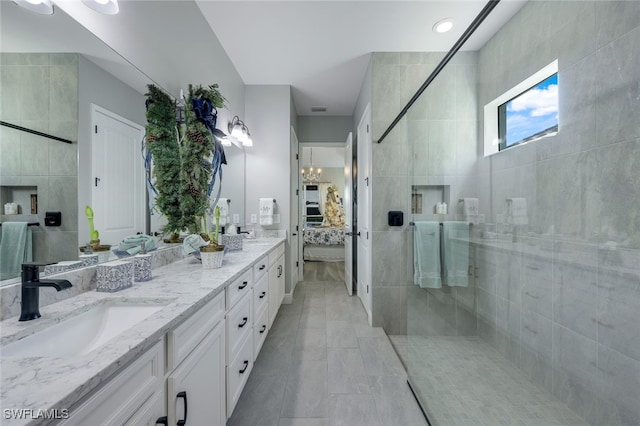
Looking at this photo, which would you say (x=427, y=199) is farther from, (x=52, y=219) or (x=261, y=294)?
(x=52, y=219)

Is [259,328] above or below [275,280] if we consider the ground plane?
below

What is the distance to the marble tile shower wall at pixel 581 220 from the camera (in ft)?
3.05

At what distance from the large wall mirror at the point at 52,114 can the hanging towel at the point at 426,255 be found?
2.08 metres

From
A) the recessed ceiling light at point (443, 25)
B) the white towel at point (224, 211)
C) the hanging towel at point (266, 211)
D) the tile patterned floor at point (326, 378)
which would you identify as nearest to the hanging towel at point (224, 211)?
the white towel at point (224, 211)

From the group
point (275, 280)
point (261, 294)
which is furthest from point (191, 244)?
point (275, 280)

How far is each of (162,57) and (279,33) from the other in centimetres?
118

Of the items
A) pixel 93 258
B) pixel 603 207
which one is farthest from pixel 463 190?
pixel 93 258

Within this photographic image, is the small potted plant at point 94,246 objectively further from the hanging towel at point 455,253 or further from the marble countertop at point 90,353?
the hanging towel at point 455,253

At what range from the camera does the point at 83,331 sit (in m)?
0.86

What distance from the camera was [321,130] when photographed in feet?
14.3

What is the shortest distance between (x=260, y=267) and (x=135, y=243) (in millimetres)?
870

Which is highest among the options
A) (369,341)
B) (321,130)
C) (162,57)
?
(321,130)

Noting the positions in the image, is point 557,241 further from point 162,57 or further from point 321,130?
point 321,130

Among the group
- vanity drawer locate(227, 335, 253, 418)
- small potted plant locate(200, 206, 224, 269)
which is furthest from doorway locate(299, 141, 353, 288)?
small potted plant locate(200, 206, 224, 269)
